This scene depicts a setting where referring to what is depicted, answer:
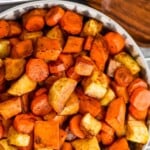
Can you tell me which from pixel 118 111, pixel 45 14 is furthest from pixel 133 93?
pixel 45 14

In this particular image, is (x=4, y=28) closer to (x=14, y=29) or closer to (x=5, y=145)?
(x=14, y=29)

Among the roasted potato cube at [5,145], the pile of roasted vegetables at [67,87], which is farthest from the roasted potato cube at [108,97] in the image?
the roasted potato cube at [5,145]

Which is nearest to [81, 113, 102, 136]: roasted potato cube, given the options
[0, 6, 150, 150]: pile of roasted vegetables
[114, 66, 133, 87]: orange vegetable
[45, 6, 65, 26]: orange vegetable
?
[0, 6, 150, 150]: pile of roasted vegetables

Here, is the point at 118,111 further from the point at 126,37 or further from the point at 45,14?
the point at 45,14

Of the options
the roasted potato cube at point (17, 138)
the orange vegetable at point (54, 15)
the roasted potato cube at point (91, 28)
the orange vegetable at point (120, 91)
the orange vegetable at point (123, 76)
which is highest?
the orange vegetable at point (54, 15)

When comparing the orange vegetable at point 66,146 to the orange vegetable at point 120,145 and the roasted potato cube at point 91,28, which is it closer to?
the orange vegetable at point 120,145

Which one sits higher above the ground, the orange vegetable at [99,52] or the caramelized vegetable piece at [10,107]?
the orange vegetable at [99,52]

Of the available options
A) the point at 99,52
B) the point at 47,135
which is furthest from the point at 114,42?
the point at 47,135
